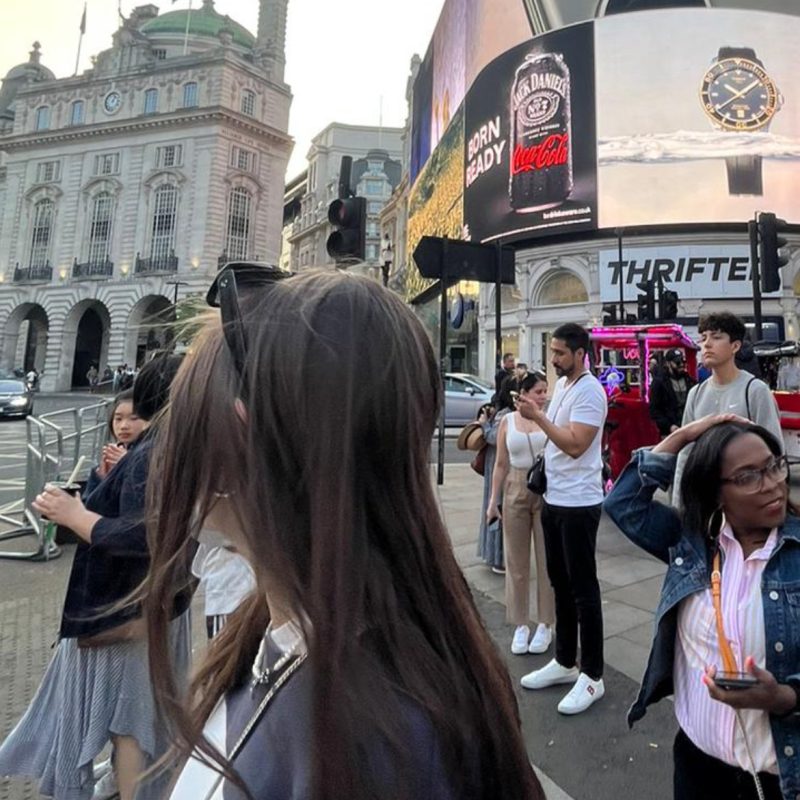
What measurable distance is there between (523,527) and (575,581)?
0.88 meters

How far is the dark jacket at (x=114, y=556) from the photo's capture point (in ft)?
6.07

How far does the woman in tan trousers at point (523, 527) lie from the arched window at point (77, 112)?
53.7 m

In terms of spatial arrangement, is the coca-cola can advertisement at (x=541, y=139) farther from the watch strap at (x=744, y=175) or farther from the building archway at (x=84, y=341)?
the building archway at (x=84, y=341)

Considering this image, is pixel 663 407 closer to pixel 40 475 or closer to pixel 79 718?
pixel 79 718

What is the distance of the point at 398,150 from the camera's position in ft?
250

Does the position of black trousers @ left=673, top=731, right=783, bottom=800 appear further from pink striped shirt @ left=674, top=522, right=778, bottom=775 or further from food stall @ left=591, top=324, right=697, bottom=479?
food stall @ left=591, top=324, right=697, bottom=479

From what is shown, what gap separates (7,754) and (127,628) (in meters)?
0.58

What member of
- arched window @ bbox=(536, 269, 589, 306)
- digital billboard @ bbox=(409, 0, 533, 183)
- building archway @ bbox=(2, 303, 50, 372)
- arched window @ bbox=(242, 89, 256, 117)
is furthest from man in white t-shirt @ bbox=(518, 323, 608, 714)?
building archway @ bbox=(2, 303, 50, 372)

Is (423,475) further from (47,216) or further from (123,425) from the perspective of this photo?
(47,216)

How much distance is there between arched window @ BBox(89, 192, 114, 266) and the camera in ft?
139

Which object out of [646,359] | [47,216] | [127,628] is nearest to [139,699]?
[127,628]

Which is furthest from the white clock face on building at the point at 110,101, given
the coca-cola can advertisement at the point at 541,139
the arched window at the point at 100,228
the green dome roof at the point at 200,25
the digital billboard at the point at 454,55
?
the coca-cola can advertisement at the point at 541,139

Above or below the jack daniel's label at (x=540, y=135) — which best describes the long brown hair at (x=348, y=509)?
below

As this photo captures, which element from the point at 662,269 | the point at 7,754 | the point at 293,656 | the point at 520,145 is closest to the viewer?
the point at 293,656
